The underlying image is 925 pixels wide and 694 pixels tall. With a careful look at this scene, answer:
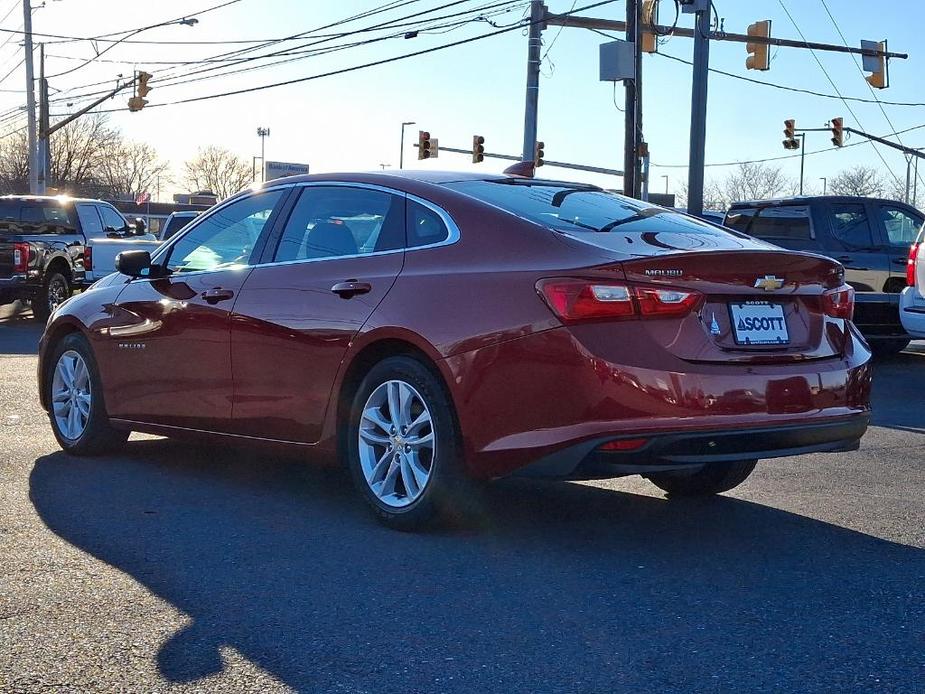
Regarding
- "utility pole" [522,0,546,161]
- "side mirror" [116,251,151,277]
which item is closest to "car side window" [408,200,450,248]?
"side mirror" [116,251,151,277]

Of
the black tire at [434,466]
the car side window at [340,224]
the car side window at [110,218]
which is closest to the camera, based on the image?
the black tire at [434,466]

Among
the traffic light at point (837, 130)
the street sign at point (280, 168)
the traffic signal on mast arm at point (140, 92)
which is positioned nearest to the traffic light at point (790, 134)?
the traffic light at point (837, 130)

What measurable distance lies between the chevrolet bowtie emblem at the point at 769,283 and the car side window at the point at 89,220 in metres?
17.4

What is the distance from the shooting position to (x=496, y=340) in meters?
5.02

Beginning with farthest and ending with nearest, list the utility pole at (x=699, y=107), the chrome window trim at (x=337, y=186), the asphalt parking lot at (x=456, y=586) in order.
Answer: the utility pole at (x=699, y=107)
the chrome window trim at (x=337, y=186)
the asphalt parking lot at (x=456, y=586)

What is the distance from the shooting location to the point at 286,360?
593 cm

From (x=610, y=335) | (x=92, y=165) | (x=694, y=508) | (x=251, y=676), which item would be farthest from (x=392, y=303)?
(x=92, y=165)

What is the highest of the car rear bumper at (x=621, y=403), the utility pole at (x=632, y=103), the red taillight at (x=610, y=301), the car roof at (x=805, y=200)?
the utility pole at (x=632, y=103)

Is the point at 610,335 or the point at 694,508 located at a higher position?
the point at 610,335

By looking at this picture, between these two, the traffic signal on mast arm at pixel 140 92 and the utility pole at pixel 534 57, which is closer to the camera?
the utility pole at pixel 534 57

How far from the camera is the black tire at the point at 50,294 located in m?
19.9

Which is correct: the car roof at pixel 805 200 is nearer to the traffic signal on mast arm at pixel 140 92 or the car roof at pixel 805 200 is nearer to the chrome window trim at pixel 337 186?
the chrome window trim at pixel 337 186

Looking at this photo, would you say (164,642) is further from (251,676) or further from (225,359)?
(225,359)

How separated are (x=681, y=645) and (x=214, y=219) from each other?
12.9 feet
